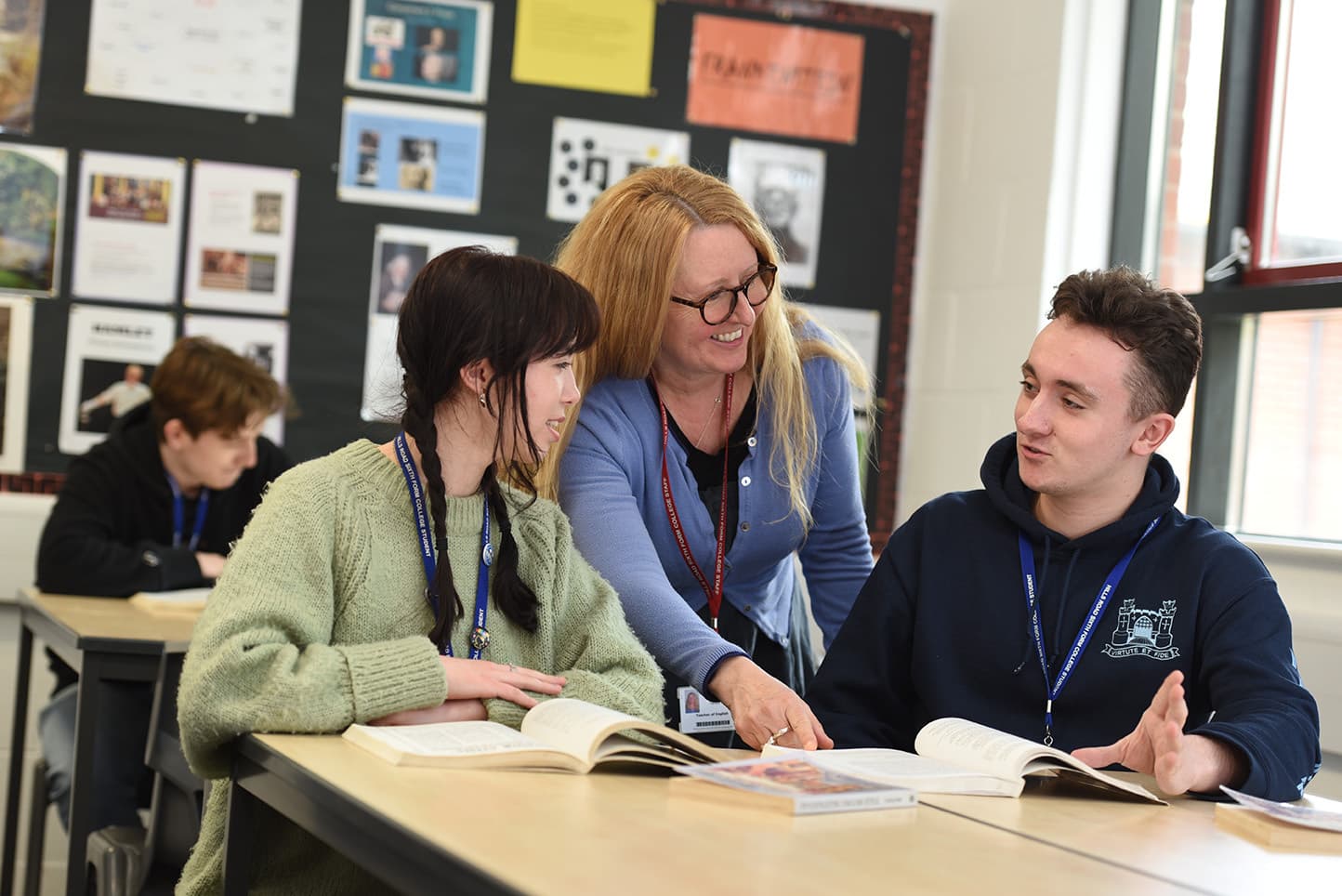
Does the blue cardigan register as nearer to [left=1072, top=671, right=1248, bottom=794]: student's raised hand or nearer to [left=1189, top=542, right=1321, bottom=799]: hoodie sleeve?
[left=1072, top=671, right=1248, bottom=794]: student's raised hand

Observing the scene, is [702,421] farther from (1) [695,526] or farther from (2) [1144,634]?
(2) [1144,634]

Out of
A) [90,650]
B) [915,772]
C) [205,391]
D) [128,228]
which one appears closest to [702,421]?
[915,772]

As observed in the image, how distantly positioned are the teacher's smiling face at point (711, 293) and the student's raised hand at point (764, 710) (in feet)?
1.64

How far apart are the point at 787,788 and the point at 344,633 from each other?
1.95ft

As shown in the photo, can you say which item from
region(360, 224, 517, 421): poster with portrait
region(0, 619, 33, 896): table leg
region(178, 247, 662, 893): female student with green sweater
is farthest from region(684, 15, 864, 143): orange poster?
region(178, 247, 662, 893): female student with green sweater

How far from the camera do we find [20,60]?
3.62 meters

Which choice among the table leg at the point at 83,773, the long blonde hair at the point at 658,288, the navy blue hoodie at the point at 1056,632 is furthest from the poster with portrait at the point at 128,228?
the navy blue hoodie at the point at 1056,632

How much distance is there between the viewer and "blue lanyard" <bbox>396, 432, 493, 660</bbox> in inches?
68.3

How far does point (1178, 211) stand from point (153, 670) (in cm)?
255

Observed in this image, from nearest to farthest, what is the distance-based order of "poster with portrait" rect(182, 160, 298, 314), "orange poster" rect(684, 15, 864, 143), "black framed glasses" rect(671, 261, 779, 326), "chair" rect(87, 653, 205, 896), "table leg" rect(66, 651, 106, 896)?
1. "black framed glasses" rect(671, 261, 779, 326)
2. "chair" rect(87, 653, 205, 896)
3. "table leg" rect(66, 651, 106, 896)
4. "poster with portrait" rect(182, 160, 298, 314)
5. "orange poster" rect(684, 15, 864, 143)

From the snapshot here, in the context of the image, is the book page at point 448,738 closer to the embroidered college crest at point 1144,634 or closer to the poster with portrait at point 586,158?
the embroidered college crest at point 1144,634

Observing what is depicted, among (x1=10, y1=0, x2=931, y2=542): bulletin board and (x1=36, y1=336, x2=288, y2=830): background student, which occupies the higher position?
(x1=10, y1=0, x2=931, y2=542): bulletin board

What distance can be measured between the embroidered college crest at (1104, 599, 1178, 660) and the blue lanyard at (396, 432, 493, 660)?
2.56 feet

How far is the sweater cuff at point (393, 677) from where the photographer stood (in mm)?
1562
